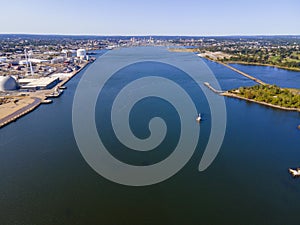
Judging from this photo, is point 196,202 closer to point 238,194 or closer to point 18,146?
point 238,194

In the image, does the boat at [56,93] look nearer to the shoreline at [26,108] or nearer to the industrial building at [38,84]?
the shoreline at [26,108]

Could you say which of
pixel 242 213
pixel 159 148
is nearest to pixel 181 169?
pixel 159 148

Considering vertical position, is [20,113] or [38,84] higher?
[38,84]

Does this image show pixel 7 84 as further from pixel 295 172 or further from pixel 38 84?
pixel 295 172

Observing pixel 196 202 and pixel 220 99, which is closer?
pixel 196 202

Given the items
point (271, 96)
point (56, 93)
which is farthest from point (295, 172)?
point (56, 93)

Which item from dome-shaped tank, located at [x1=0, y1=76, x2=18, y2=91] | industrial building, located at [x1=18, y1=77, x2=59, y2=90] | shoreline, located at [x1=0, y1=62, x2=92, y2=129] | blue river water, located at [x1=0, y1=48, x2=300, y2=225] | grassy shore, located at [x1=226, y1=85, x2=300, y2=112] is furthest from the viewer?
industrial building, located at [x1=18, y1=77, x2=59, y2=90]

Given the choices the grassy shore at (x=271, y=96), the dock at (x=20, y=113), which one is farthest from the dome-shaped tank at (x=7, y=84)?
the grassy shore at (x=271, y=96)

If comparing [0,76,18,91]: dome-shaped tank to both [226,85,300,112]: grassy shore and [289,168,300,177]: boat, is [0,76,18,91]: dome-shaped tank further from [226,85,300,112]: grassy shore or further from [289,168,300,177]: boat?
[289,168,300,177]: boat

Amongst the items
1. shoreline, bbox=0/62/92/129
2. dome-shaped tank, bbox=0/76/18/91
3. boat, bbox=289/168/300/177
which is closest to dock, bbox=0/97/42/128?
shoreline, bbox=0/62/92/129
